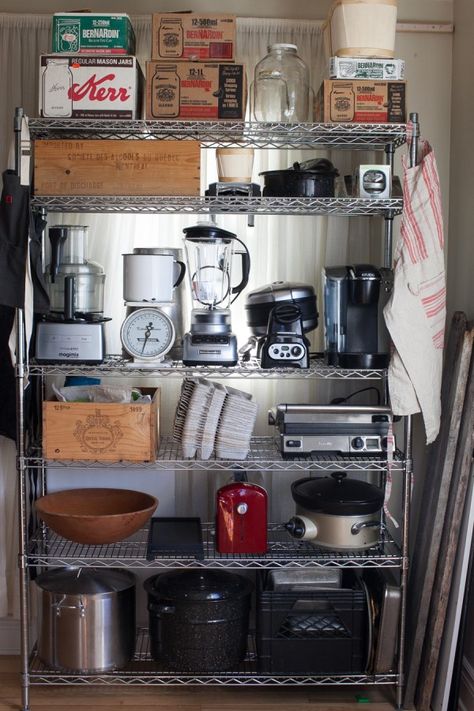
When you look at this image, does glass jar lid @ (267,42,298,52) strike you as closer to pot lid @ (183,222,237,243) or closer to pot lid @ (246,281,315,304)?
pot lid @ (183,222,237,243)

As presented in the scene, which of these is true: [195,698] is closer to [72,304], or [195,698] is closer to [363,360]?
[363,360]

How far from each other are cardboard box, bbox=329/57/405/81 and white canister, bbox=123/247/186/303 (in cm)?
82

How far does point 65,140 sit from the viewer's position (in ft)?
10.2

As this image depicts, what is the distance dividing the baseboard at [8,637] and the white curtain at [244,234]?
0.19ft

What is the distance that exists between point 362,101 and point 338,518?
1371 mm

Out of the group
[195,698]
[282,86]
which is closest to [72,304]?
[282,86]

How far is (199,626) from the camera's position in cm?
314

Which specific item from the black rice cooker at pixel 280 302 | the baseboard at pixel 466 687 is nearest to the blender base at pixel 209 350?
the black rice cooker at pixel 280 302

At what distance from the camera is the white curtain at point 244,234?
3434 millimetres

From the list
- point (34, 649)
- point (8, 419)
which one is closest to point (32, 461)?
point (8, 419)

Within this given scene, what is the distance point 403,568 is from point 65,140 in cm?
181

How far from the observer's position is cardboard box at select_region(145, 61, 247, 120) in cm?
304

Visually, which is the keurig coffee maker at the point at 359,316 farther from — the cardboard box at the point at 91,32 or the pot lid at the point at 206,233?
the cardboard box at the point at 91,32

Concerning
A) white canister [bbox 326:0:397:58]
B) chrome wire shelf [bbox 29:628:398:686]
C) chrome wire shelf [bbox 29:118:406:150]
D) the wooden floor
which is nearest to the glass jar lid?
white canister [bbox 326:0:397:58]
